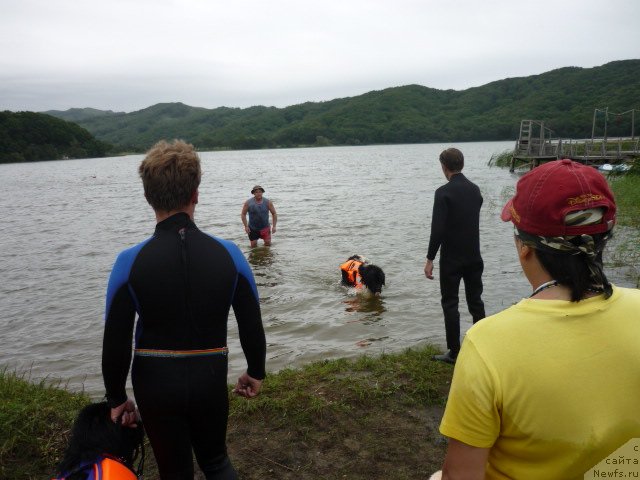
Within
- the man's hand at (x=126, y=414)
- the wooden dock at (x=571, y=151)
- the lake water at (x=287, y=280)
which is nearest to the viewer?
the man's hand at (x=126, y=414)

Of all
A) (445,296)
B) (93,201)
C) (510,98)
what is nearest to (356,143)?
(510,98)

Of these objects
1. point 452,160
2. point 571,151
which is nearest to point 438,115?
point 571,151

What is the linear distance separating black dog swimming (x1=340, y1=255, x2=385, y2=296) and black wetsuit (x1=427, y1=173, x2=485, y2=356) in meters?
3.75

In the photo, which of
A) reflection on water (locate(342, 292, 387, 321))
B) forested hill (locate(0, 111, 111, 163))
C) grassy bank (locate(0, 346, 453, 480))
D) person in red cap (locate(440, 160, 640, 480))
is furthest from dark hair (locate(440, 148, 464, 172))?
forested hill (locate(0, 111, 111, 163))

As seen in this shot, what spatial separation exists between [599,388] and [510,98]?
165m

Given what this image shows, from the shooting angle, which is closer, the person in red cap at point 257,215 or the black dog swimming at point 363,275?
the black dog swimming at point 363,275

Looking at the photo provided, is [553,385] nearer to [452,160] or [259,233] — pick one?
[452,160]

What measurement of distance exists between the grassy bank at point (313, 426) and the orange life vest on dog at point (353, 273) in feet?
14.6

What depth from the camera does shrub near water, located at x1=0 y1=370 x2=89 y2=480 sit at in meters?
3.71

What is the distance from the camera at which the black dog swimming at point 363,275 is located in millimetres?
9289

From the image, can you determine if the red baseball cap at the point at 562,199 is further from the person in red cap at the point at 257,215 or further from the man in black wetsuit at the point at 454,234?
the person in red cap at the point at 257,215

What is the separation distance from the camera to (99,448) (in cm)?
271

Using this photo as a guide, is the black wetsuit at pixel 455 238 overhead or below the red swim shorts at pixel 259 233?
overhead

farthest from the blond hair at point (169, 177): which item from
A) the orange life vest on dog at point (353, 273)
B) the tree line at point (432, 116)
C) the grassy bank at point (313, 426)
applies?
the tree line at point (432, 116)
